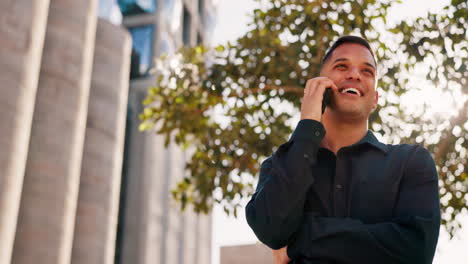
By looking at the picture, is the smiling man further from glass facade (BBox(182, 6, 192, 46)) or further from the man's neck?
glass facade (BBox(182, 6, 192, 46))

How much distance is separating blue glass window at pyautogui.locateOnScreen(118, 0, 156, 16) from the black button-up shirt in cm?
3945

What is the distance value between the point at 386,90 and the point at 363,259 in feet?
23.1

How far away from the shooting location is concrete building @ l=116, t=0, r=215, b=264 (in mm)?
36625

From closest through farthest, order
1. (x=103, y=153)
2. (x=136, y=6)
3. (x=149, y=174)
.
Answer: (x=103, y=153) → (x=149, y=174) → (x=136, y=6)

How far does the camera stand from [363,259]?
2.21 meters

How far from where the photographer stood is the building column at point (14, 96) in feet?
45.5

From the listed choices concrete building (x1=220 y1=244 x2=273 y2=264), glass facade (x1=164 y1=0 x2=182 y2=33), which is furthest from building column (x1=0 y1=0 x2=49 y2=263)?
glass facade (x1=164 y1=0 x2=182 y2=33)

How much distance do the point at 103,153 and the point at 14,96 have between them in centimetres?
1000

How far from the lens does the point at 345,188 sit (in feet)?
8.03

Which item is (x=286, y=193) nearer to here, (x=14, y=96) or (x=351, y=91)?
(x=351, y=91)

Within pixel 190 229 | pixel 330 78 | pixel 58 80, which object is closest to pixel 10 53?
pixel 58 80

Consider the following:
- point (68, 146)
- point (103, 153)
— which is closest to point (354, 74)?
point (68, 146)

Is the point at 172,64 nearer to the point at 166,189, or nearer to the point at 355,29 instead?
the point at 355,29

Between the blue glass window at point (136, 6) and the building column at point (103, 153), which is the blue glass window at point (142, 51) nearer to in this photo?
the blue glass window at point (136, 6)
